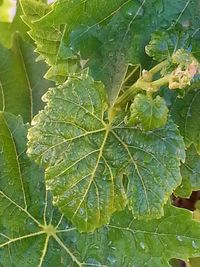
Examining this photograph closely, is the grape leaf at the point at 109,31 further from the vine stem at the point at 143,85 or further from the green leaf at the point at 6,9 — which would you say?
the green leaf at the point at 6,9

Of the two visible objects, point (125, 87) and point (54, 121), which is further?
point (125, 87)

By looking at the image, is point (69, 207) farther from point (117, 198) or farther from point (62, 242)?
point (62, 242)

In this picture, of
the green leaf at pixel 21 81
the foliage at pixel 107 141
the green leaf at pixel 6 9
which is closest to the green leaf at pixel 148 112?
the foliage at pixel 107 141

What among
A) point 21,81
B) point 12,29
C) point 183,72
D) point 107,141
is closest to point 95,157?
point 107,141

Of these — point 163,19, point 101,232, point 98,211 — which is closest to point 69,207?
point 98,211

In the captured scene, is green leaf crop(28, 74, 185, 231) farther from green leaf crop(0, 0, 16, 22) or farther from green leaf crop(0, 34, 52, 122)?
green leaf crop(0, 0, 16, 22)

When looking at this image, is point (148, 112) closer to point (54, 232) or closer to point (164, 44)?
point (164, 44)
